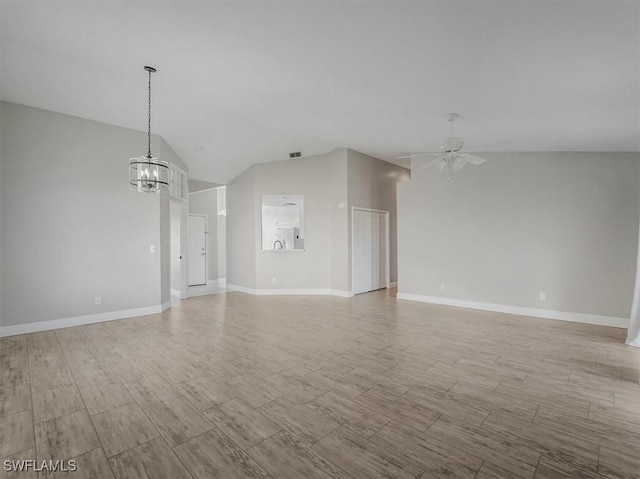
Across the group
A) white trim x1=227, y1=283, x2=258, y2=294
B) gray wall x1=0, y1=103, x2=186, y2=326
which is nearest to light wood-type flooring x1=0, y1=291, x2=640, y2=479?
gray wall x1=0, y1=103, x2=186, y2=326

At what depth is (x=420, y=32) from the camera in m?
2.38

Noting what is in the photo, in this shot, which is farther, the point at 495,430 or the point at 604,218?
the point at 604,218

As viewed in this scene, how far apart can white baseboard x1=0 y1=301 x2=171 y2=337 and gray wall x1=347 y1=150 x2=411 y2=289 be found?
13.2 feet

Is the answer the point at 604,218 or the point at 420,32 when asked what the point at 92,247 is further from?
the point at 604,218

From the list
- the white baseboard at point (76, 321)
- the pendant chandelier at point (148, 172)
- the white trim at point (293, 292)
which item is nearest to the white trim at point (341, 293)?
the white trim at point (293, 292)

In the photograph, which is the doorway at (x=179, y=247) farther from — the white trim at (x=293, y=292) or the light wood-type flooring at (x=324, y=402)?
the light wood-type flooring at (x=324, y=402)

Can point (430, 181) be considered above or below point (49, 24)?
below

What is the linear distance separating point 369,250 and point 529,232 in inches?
131

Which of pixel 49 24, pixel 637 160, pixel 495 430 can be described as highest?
pixel 49 24

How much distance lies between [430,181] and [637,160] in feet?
9.80

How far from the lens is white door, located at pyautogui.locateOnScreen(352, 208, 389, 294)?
281 inches

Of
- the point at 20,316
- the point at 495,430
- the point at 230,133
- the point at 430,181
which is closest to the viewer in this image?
the point at 495,430

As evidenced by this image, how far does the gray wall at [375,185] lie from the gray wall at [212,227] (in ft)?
15.1

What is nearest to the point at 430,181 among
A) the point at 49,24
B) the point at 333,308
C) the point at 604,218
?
the point at 604,218
